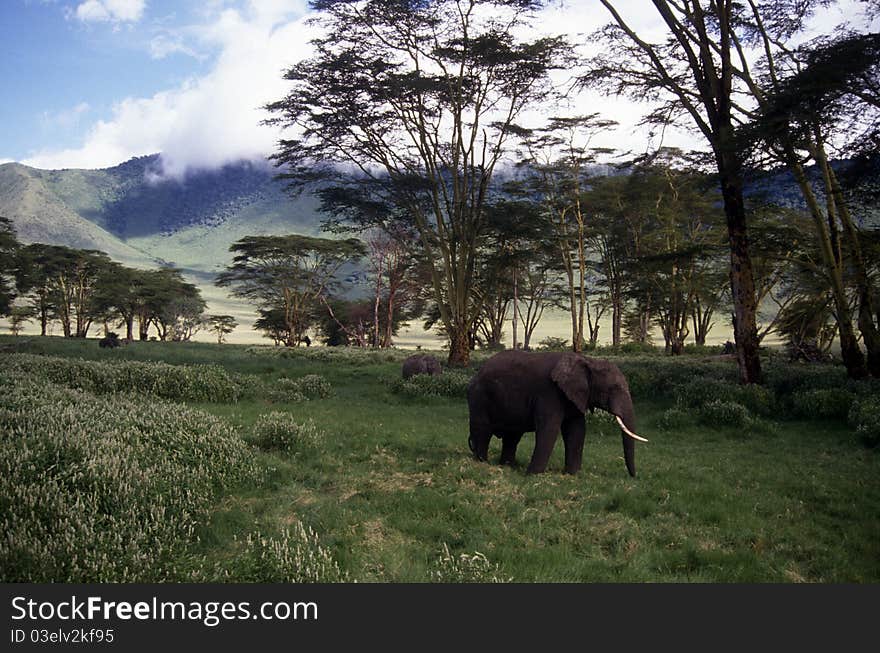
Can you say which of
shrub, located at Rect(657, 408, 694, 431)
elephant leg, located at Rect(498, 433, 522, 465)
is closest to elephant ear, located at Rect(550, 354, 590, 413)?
elephant leg, located at Rect(498, 433, 522, 465)

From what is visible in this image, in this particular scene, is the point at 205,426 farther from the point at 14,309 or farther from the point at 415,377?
the point at 14,309

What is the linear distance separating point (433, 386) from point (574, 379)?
1003cm

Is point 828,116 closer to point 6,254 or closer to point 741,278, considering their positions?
point 741,278

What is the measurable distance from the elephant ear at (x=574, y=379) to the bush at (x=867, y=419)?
683 cm

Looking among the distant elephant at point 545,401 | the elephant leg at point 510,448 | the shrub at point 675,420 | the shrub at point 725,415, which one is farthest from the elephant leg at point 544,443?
the shrub at point 725,415

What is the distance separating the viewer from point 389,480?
821 centimetres

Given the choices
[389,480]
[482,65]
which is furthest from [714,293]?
[389,480]

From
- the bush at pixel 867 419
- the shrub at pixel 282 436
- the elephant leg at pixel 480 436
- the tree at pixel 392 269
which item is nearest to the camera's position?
the elephant leg at pixel 480 436

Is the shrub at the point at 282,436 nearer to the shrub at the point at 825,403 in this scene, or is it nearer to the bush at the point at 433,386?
the bush at the point at 433,386

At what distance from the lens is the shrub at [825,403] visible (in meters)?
13.5

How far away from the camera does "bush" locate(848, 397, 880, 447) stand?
11.2m

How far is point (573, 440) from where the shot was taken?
896 centimetres

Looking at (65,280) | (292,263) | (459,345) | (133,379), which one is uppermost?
(292,263)

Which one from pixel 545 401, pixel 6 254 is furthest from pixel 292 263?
pixel 545 401
